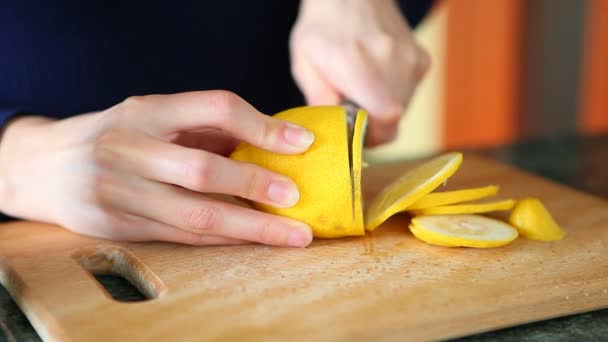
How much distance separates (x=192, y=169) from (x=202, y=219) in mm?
91

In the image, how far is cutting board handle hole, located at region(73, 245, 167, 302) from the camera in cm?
120

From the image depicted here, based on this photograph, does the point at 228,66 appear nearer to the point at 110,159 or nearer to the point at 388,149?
the point at 110,159

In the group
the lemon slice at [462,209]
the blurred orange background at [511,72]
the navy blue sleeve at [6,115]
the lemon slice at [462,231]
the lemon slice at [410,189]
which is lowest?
the blurred orange background at [511,72]

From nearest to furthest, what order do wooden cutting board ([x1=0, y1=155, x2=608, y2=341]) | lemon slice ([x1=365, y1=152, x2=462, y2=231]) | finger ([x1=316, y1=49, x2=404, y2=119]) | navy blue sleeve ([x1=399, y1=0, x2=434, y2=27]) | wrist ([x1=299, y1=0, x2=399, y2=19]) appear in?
1. wooden cutting board ([x1=0, y1=155, x2=608, y2=341])
2. lemon slice ([x1=365, y1=152, x2=462, y2=231])
3. finger ([x1=316, y1=49, x2=404, y2=119])
4. wrist ([x1=299, y1=0, x2=399, y2=19])
5. navy blue sleeve ([x1=399, y1=0, x2=434, y2=27])

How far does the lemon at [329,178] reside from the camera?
1276 mm

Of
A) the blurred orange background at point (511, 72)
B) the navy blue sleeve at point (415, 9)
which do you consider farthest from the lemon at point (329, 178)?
the blurred orange background at point (511, 72)

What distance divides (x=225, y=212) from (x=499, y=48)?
2974 millimetres

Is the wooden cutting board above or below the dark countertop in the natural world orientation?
above

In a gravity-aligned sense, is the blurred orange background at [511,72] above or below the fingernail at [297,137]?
below

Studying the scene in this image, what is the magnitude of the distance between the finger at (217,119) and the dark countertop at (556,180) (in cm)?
27

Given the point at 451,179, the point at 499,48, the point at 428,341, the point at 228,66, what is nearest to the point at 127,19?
the point at 228,66

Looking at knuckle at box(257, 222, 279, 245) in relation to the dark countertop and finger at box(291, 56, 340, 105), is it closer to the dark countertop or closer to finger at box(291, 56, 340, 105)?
the dark countertop

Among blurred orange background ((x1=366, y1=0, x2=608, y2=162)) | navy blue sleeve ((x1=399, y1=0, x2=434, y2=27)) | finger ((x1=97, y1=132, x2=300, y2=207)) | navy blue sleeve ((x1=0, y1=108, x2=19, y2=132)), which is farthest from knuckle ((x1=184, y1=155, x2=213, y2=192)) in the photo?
blurred orange background ((x1=366, y1=0, x2=608, y2=162))

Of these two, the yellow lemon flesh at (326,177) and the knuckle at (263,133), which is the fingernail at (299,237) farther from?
the knuckle at (263,133)
